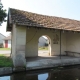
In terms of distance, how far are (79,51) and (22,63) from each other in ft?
23.5

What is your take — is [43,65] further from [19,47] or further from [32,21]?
[32,21]

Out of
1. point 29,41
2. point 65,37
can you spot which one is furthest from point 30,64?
point 65,37

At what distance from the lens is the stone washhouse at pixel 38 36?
28.5 ft

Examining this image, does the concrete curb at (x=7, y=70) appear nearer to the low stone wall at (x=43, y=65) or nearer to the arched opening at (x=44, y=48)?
the low stone wall at (x=43, y=65)

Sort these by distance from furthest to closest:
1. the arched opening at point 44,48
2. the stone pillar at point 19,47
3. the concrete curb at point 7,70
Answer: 1. the arched opening at point 44,48
2. the stone pillar at point 19,47
3. the concrete curb at point 7,70

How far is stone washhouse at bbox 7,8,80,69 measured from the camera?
8680 millimetres

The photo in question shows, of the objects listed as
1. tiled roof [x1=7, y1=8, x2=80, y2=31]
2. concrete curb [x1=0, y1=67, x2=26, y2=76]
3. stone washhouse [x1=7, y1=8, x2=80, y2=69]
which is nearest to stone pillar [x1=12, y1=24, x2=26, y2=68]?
stone washhouse [x1=7, y1=8, x2=80, y2=69]

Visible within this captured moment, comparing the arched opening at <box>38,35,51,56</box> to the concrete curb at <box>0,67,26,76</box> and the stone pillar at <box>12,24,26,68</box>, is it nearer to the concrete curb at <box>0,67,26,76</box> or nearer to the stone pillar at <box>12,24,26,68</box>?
the stone pillar at <box>12,24,26,68</box>

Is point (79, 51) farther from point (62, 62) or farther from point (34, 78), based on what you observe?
point (34, 78)

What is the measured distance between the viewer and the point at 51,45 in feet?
45.7

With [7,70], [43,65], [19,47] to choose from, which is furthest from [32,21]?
[7,70]

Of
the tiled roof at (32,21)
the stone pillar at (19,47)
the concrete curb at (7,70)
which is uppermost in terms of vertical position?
the tiled roof at (32,21)

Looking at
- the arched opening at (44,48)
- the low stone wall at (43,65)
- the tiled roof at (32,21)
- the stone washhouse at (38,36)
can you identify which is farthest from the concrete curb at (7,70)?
the arched opening at (44,48)

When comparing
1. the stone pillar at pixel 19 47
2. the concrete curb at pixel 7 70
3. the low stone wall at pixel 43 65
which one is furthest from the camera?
the stone pillar at pixel 19 47
